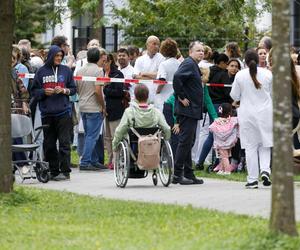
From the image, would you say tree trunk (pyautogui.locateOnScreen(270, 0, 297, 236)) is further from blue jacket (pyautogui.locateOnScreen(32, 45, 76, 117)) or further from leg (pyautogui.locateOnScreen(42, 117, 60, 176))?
leg (pyautogui.locateOnScreen(42, 117, 60, 176))

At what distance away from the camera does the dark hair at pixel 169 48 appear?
738 inches

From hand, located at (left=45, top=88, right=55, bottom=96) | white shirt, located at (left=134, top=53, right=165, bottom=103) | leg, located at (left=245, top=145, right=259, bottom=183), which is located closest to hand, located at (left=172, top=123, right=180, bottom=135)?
leg, located at (left=245, top=145, right=259, bottom=183)

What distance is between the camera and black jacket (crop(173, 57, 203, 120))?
16828 mm

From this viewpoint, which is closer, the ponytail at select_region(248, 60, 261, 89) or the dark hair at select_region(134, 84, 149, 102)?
the ponytail at select_region(248, 60, 261, 89)

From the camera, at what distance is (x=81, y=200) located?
1454 centimetres

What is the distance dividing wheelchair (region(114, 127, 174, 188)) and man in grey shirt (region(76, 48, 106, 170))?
306cm

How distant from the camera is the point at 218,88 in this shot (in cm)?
2012

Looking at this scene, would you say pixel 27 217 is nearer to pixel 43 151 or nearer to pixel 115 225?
pixel 115 225

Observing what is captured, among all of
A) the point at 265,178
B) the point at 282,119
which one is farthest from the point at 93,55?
the point at 282,119

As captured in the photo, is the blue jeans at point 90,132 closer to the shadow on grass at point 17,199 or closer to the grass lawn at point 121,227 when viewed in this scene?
the grass lawn at point 121,227

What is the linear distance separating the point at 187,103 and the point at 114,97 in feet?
11.6

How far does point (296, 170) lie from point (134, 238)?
26.0 feet

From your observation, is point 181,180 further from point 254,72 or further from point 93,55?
point 93,55

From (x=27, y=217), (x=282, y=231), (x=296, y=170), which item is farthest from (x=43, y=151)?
(x=282, y=231)
